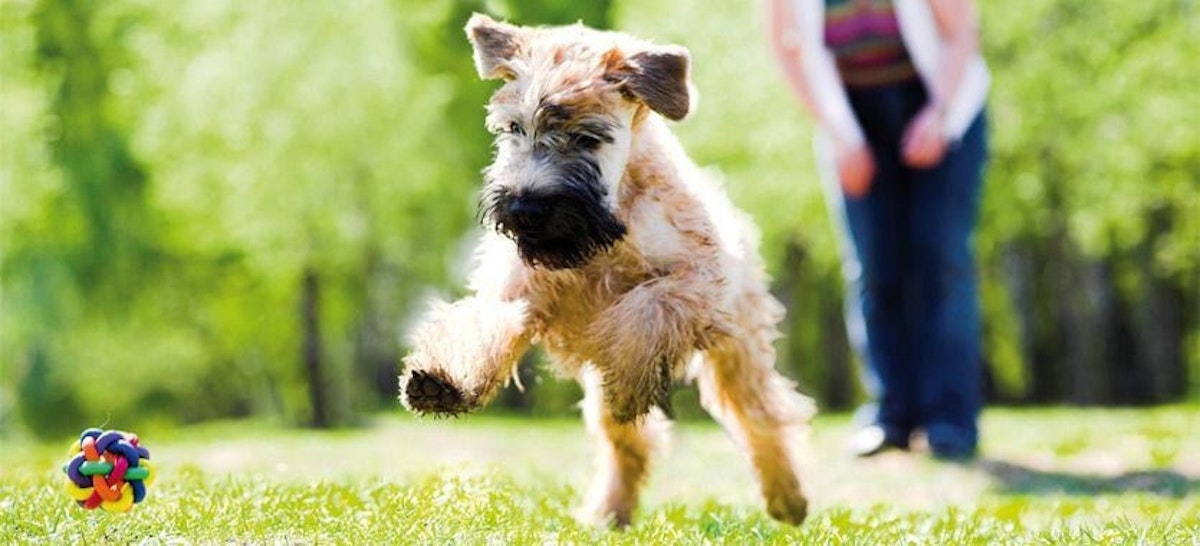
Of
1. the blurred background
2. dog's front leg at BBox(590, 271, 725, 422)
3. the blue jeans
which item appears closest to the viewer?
dog's front leg at BBox(590, 271, 725, 422)

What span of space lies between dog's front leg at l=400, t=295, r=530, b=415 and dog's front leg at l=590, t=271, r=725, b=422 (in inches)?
10.6

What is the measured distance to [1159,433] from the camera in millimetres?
10414

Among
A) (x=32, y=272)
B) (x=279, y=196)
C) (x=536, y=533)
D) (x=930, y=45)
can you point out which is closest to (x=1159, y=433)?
(x=930, y=45)

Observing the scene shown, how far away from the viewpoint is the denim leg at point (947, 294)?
786 cm

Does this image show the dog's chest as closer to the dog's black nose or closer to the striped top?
the dog's black nose

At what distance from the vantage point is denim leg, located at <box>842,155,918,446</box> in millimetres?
7973

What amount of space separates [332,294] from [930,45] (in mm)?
17723

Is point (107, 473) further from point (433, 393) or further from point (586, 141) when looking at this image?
point (586, 141)

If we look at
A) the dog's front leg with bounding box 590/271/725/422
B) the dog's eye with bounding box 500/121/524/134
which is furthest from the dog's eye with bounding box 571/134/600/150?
the dog's front leg with bounding box 590/271/725/422

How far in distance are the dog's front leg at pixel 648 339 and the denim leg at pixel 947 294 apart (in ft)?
12.8

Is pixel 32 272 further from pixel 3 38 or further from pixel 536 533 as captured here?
pixel 536 533

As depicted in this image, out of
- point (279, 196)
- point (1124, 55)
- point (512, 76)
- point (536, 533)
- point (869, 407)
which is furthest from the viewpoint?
point (279, 196)

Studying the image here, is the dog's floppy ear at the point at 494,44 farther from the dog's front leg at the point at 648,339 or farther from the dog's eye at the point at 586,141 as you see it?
the dog's front leg at the point at 648,339

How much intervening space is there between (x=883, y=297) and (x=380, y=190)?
12.1 metres
